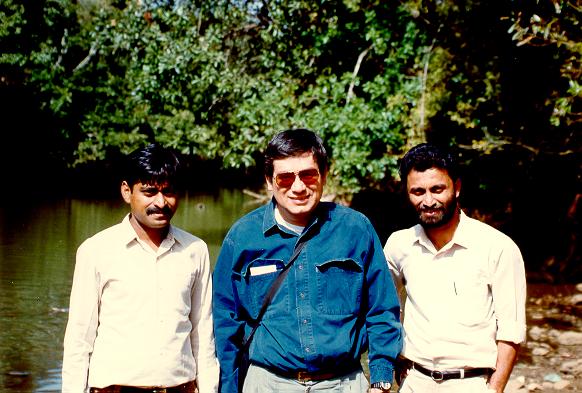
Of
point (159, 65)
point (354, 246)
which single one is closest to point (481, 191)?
point (159, 65)

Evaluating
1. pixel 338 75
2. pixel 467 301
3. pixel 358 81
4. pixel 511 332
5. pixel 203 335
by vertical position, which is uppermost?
pixel 338 75

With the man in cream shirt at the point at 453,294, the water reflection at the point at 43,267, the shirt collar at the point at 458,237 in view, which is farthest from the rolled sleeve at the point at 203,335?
the water reflection at the point at 43,267

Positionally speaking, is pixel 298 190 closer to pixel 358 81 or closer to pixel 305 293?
pixel 305 293

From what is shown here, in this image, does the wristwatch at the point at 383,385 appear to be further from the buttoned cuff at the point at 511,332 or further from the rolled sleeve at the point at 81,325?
the rolled sleeve at the point at 81,325

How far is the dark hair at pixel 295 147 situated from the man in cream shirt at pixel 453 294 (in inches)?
19.0

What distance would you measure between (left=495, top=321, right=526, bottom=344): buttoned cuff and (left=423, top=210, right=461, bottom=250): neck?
1.46ft

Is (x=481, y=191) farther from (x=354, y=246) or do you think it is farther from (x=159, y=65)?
(x=354, y=246)

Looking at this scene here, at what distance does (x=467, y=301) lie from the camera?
3354 mm

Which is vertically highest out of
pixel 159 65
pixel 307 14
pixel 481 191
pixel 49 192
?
pixel 307 14

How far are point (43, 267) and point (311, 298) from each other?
1056 centimetres

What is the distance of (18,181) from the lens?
2911cm

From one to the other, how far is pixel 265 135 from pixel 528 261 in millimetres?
5123

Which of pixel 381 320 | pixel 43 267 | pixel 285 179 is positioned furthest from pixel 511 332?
pixel 43 267

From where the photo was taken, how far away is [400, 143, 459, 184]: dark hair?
3.48 meters
